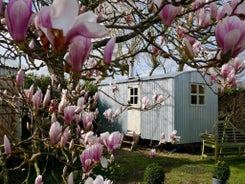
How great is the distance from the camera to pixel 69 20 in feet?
1.67

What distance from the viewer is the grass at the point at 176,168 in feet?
19.4

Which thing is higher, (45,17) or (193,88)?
(193,88)

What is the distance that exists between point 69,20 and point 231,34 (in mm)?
373

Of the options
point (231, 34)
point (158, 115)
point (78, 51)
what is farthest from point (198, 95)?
point (78, 51)

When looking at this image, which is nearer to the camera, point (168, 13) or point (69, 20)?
point (69, 20)

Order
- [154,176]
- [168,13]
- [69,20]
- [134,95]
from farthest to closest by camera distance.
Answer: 1. [134,95]
2. [154,176]
3. [168,13]
4. [69,20]

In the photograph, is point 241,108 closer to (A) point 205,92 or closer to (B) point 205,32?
(A) point 205,92

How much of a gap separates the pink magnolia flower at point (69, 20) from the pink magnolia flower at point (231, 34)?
32cm

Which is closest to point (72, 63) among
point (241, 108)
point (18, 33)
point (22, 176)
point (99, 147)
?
point (18, 33)

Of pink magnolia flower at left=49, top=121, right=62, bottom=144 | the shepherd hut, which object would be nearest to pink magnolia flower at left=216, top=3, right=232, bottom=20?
pink magnolia flower at left=49, top=121, right=62, bottom=144

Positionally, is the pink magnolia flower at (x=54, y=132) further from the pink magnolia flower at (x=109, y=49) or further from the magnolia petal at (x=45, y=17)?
the magnolia petal at (x=45, y=17)

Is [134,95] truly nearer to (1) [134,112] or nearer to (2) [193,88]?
(1) [134,112]

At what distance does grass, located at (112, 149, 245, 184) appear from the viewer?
19.4 ft

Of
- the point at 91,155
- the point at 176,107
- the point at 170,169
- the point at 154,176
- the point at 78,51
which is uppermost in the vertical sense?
the point at 176,107
